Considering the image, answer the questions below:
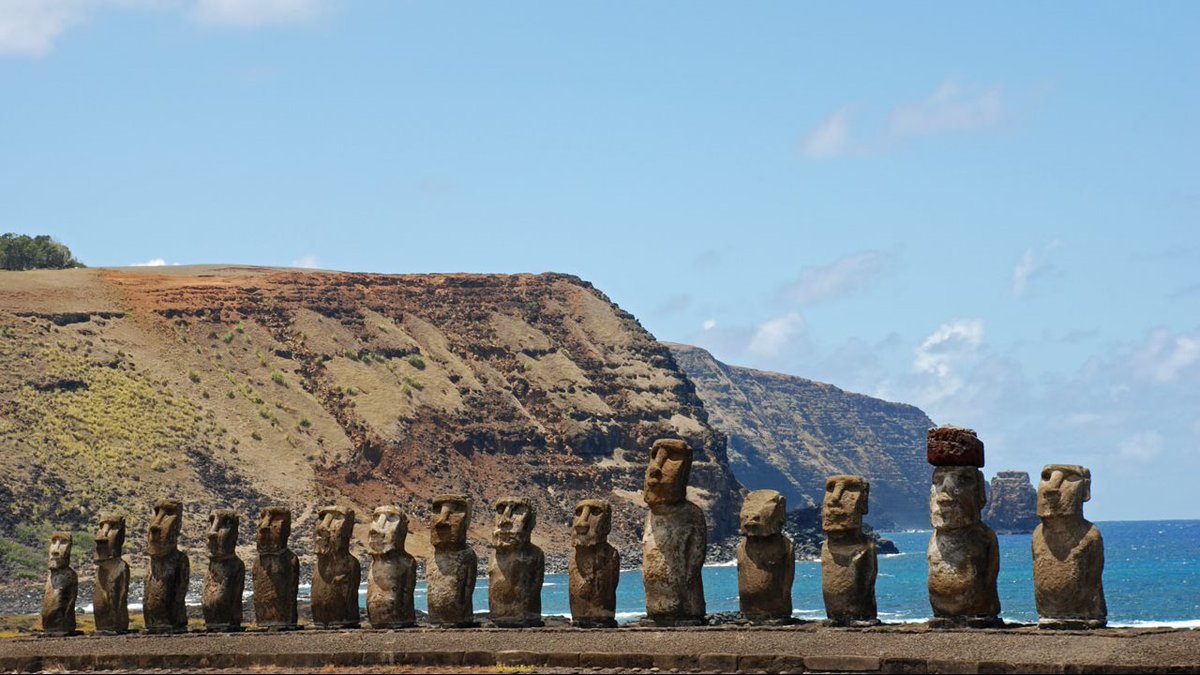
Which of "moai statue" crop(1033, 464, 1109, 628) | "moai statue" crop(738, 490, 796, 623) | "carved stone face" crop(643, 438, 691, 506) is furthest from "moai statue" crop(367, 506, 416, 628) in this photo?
"moai statue" crop(1033, 464, 1109, 628)

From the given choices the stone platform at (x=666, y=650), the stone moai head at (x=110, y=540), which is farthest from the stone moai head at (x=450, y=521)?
the stone moai head at (x=110, y=540)

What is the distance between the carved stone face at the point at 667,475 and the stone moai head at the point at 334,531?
501 cm

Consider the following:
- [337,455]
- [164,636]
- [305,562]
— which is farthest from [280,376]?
[164,636]

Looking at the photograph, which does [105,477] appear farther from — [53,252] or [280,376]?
[53,252]

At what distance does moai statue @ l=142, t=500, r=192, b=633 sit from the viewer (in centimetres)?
2895

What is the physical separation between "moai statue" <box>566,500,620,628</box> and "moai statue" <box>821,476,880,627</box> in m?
3.16

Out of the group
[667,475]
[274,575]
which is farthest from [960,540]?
[274,575]

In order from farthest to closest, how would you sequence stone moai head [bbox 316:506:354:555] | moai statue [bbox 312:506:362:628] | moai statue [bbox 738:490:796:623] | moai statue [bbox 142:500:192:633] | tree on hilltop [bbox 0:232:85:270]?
tree on hilltop [bbox 0:232:85:270] → moai statue [bbox 142:500:192:633] → stone moai head [bbox 316:506:354:555] → moai statue [bbox 312:506:362:628] → moai statue [bbox 738:490:796:623]

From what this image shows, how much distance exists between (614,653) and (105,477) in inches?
2742

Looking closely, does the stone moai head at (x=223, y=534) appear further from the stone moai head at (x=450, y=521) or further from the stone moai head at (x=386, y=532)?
the stone moai head at (x=450, y=521)

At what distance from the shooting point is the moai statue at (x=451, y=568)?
26609 millimetres

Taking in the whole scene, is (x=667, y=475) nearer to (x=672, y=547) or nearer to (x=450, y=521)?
(x=672, y=547)

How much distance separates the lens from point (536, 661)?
72.1ft

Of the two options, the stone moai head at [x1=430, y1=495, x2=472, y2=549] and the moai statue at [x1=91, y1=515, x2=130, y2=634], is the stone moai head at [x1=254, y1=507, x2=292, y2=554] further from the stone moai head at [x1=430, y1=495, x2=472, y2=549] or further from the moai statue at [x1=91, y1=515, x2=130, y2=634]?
the stone moai head at [x1=430, y1=495, x2=472, y2=549]
